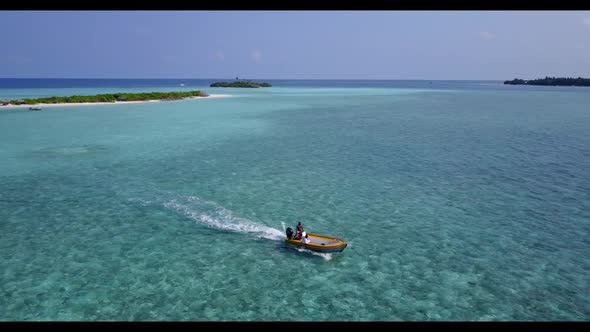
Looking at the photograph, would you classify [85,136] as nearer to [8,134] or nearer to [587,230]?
[8,134]

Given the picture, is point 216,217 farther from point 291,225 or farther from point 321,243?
point 321,243

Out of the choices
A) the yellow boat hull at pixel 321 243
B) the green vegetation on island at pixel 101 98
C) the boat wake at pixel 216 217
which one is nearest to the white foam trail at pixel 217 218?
the boat wake at pixel 216 217

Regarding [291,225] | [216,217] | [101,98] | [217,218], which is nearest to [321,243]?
[291,225]

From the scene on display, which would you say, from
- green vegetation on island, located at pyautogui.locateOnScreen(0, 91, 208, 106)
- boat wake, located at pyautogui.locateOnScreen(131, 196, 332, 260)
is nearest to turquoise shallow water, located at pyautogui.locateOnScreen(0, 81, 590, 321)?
boat wake, located at pyautogui.locateOnScreen(131, 196, 332, 260)

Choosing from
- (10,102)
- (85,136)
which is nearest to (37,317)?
(85,136)

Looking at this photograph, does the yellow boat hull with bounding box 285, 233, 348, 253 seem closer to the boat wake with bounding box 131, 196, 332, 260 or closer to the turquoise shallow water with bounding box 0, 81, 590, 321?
the boat wake with bounding box 131, 196, 332, 260
